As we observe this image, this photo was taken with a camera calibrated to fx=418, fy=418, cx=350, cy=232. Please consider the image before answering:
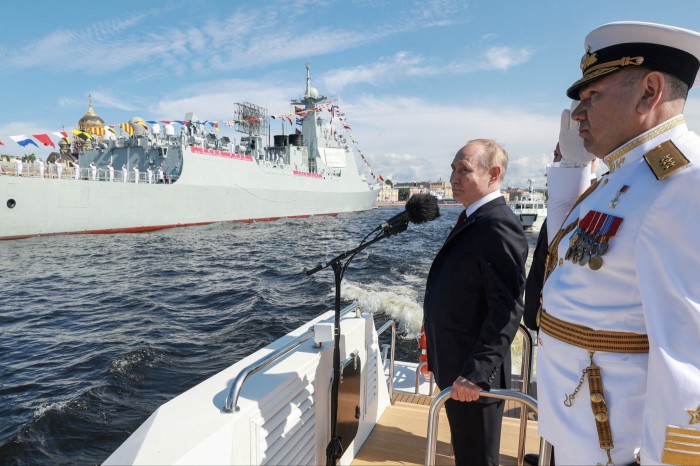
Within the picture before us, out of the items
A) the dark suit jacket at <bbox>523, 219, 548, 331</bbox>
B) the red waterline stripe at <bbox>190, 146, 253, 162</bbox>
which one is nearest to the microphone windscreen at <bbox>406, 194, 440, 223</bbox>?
the dark suit jacket at <bbox>523, 219, 548, 331</bbox>

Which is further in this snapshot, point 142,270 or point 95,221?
point 95,221

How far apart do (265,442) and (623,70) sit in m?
1.76

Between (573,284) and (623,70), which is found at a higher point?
(623,70)

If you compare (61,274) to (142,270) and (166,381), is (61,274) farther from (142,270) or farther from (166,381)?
(166,381)

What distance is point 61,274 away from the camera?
1181 centimetres

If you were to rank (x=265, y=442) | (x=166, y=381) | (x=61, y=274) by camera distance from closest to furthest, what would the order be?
(x=265, y=442) → (x=166, y=381) → (x=61, y=274)

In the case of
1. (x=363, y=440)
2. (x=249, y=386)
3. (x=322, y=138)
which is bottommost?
(x=363, y=440)

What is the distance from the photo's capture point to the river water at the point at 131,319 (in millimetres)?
4590

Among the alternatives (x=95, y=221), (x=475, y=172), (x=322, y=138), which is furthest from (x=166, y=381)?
(x=322, y=138)

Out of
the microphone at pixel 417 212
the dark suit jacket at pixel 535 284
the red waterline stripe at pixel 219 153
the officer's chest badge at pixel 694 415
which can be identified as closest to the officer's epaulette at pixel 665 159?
the officer's chest badge at pixel 694 415

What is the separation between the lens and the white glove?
1513mm

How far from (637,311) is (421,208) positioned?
1.19m

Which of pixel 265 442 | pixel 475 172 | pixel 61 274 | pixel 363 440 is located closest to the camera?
pixel 265 442

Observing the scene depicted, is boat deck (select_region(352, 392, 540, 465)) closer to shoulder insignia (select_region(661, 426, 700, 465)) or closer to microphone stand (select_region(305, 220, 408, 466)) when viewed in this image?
microphone stand (select_region(305, 220, 408, 466))
